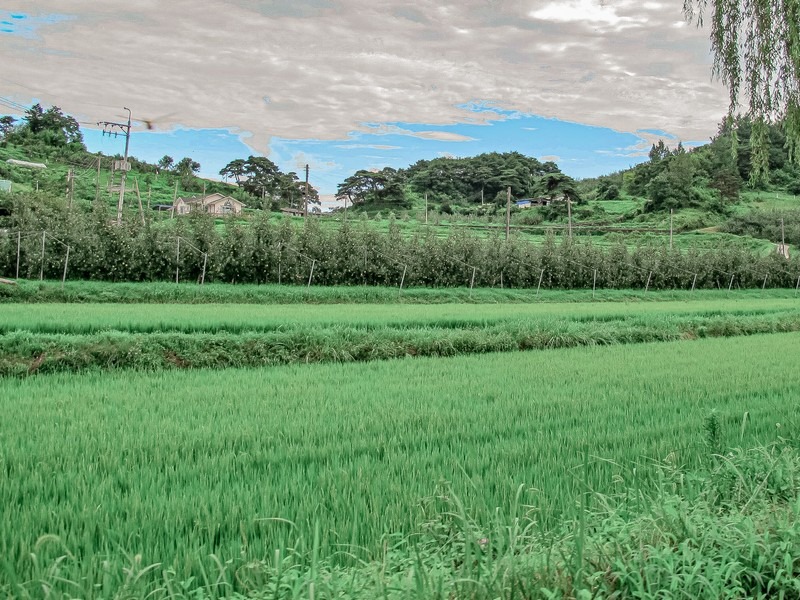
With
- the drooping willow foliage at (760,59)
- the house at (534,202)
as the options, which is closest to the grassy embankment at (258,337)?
→ the drooping willow foliage at (760,59)

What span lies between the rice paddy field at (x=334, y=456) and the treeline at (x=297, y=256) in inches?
567

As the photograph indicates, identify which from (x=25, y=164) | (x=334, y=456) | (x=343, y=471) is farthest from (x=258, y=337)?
(x=25, y=164)

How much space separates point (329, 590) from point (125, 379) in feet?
21.2

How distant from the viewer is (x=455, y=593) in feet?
7.27

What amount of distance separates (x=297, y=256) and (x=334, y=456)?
24267 millimetres

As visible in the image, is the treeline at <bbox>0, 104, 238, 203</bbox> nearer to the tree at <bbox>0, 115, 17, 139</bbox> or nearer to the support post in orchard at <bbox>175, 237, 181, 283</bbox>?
the tree at <bbox>0, 115, 17, 139</bbox>

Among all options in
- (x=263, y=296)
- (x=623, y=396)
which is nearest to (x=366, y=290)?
(x=263, y=296)

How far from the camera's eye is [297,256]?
2794cm

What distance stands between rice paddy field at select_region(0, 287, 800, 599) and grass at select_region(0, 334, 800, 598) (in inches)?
0.8

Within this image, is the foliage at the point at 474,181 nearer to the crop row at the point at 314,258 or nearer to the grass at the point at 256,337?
the crop row at the point at 314,258

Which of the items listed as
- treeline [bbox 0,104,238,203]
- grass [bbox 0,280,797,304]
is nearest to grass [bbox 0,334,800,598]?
grass [bbox 0,280,797,304]

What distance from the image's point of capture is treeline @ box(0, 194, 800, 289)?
23859 mm

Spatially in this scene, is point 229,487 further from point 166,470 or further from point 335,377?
point 335,377

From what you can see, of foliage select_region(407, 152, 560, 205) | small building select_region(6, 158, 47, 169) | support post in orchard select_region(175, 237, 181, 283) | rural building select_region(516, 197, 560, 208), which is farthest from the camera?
foliage select_region(407, 152, 560, 205)
